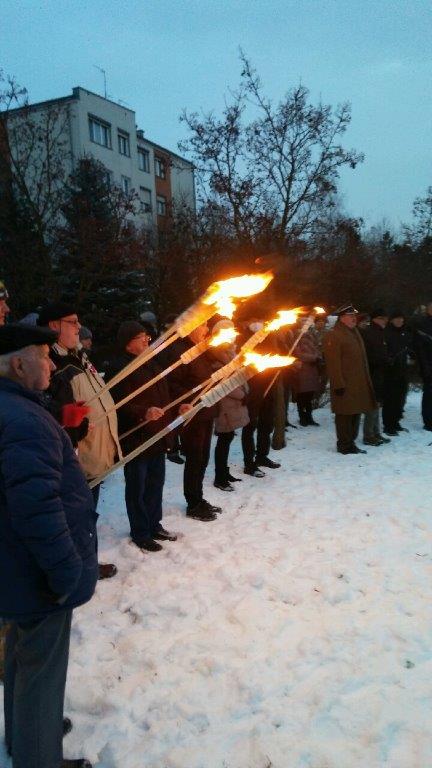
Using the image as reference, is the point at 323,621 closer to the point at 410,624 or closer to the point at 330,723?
the point at 410,624

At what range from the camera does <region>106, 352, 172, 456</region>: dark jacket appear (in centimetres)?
497

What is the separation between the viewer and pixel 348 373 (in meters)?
8.73

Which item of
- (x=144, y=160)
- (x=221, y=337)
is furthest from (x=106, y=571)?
(x=144, y=160)

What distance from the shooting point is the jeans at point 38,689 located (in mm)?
2309

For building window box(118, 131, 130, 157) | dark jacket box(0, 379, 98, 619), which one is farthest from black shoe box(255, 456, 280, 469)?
A: building window box(118, 131, 130, 157)

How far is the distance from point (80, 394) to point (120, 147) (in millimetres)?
36016

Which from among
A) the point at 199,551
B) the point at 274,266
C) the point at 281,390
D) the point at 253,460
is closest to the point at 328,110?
the point at 281,390

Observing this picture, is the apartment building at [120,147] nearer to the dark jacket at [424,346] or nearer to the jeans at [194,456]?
the dark jacket at [424,346]

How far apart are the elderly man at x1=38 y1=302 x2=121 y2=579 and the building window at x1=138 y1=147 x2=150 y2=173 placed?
38039 mm

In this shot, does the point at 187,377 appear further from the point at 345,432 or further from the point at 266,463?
the point at 345,432

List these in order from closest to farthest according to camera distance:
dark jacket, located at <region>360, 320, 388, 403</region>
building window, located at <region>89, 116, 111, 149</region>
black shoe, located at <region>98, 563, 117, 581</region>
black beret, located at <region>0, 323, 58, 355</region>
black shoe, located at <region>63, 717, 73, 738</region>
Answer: black beret, located at <region>0, 323, 58, 355</region>, black shoe, located at <region>63, 717, 73, 738</region>, black shoe, located at <region>98, 563, 117, 581</region>, dark jacket, located at <region>360, 320, 388, 403</region>, building window, located at <region>89, 116, 111, 149</region>

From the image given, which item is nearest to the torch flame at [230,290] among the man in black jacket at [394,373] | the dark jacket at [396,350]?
the dark jacket at [396,350]

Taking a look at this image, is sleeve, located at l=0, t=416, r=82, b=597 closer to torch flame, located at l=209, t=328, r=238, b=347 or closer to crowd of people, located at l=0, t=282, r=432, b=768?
crowd of people, located at l=0, t=282, r=432, b=768

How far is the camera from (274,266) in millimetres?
4555
